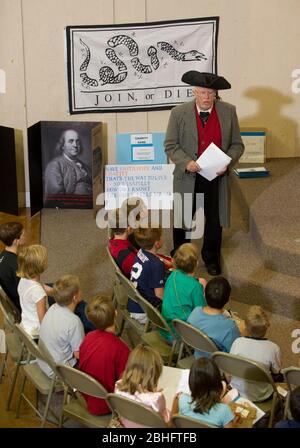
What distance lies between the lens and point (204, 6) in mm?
8719

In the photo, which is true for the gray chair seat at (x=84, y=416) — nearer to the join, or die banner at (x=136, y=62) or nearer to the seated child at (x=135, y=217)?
the seated child at (x=135, y=217)

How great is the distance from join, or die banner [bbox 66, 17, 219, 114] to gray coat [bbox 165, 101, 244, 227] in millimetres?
2370

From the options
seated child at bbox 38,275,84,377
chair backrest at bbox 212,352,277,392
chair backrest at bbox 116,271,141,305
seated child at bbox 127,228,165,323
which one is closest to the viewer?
chair backrest at bbox 212,352,277,392

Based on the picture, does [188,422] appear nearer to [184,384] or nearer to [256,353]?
[184,384]

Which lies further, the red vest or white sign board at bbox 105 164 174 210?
white sign board at bbox 105 164 174 210

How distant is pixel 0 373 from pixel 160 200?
358 centimetres

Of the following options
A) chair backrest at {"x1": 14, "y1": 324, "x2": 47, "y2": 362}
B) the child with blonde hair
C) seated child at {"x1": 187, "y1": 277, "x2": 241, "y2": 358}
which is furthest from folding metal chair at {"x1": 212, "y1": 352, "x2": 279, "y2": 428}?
the child with blonde hair

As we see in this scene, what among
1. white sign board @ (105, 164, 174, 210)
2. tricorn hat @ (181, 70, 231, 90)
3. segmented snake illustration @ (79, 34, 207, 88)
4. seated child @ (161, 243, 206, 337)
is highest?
segmented snake illustration @ (79, 34, 207, 88)

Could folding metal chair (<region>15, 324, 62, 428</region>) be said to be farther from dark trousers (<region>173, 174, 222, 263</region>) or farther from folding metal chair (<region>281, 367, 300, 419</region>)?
dark trousers (<region>173, 174, 222, 263</region>)

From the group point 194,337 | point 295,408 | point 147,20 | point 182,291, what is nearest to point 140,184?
point 147,20

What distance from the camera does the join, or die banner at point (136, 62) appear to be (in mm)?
8734

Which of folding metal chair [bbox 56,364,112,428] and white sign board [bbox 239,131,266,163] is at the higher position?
white sign board [bbox 239,131,266,163]

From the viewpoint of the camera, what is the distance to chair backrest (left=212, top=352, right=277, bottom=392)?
14.1 ft

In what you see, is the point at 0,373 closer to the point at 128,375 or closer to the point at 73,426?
the point at 73,426
